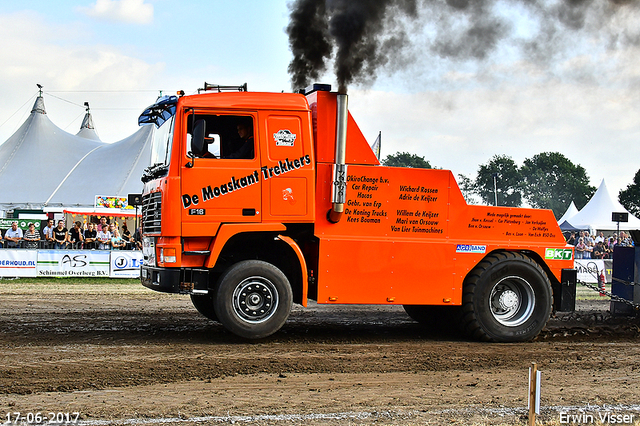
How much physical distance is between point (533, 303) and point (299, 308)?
16.3 feet

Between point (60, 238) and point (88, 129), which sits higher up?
point (88, 129)

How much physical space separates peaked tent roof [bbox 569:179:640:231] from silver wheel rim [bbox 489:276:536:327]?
30.4m

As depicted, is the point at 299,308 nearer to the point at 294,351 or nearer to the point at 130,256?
the point at 294,351

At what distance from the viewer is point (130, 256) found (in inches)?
758

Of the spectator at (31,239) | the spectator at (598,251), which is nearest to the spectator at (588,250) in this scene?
the spectator at (598,251)

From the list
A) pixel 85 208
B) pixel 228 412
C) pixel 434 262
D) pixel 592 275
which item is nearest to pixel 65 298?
pixel 434 262

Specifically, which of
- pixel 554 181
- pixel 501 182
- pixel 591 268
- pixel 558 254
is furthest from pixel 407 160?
pixel 558 254

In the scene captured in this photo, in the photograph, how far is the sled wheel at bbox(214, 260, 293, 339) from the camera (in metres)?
7.61

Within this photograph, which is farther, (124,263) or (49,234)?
(49,234)

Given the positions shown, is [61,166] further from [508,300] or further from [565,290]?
[565,290]

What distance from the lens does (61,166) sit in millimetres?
37219

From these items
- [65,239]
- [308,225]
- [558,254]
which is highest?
[308,225]

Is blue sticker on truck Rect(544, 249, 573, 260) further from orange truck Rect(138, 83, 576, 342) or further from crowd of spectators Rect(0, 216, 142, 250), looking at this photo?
crowd of spectators Rect(0, 216, 142, 250)

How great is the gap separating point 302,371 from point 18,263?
14837 millimetres
